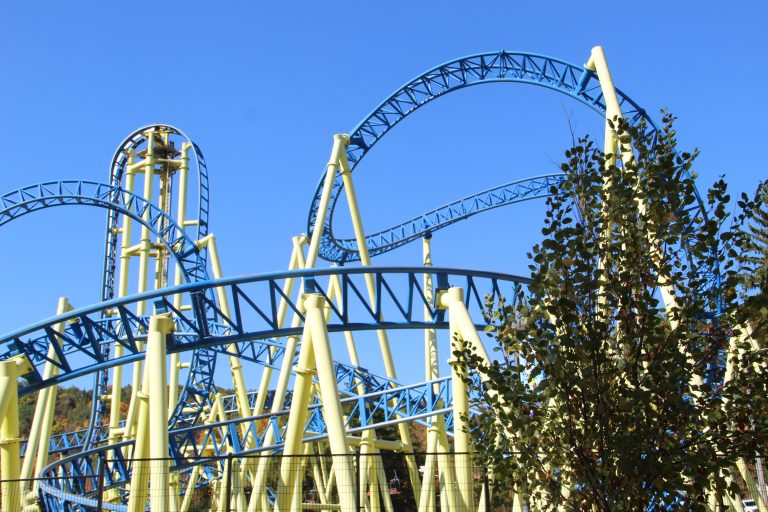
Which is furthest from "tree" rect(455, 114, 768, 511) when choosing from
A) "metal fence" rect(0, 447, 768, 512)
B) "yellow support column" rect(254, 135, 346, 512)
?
"yellow support column" rect(254, 135, 346, 512)

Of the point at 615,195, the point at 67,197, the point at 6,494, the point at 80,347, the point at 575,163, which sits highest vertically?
the point at 67,197

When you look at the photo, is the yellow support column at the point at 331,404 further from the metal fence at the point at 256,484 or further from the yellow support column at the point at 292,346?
the yellow support column at the point at 292,346

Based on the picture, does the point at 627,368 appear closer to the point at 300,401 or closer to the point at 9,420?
the point at 300,401

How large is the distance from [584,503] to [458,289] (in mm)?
6576

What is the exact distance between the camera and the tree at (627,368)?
13.5 ft

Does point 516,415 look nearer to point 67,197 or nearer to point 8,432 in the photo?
point 8,432

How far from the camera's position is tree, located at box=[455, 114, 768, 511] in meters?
4.12

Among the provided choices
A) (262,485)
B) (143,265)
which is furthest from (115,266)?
(262,485)

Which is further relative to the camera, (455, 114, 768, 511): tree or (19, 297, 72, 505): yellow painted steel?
(19, 297, 72, 505): yellow painted steel

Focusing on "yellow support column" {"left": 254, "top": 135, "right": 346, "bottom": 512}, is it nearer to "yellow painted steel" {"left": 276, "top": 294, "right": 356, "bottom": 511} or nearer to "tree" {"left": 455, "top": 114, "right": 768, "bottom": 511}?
"yellow painted steel" {"left": 276, "top": 294, "right": 356, "bottom": 511}

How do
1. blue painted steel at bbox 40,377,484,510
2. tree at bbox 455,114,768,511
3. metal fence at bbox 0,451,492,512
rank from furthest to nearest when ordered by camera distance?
blue painted steel at bbox 40,377,484,510
metal fence at bbox 0,451,492,512
tree at bbox 455,114,768,511

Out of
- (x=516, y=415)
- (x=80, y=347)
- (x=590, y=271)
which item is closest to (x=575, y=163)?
(x=590, y=271)

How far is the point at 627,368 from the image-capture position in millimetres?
4238

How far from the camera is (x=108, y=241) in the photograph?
22.5 metres
